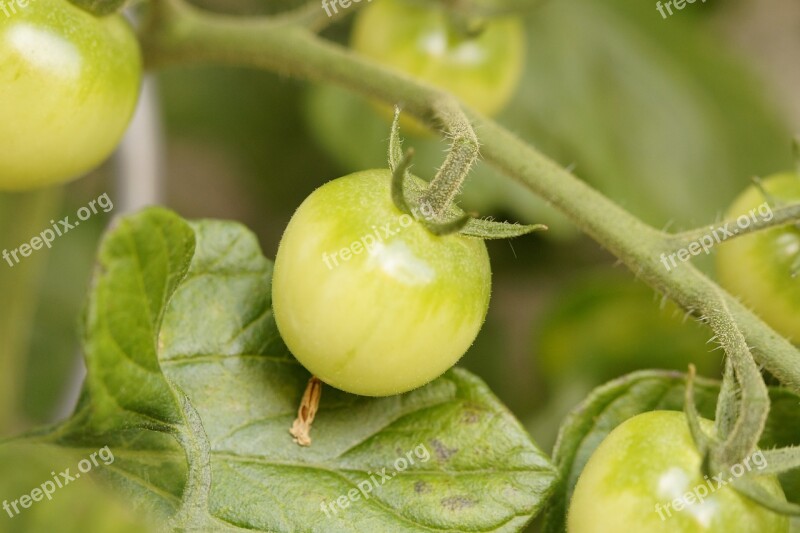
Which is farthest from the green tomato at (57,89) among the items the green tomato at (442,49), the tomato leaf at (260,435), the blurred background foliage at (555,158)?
the blurred background foliage at (555,158)

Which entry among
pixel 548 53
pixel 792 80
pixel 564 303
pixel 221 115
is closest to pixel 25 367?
pixel 221 115

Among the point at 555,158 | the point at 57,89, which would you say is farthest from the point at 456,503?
the point at 555,158

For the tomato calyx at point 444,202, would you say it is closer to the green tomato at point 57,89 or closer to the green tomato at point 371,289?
the green tomato at point 371,289

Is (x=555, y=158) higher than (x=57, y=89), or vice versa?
(x=57, y=89)

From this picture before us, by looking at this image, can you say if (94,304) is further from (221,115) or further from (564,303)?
(221,115)

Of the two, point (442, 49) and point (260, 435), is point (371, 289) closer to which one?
point (260, 435)

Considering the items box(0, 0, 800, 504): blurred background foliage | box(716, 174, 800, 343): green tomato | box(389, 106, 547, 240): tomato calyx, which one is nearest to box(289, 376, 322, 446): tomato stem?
box(389, 106, 547, 240): tomato calyx

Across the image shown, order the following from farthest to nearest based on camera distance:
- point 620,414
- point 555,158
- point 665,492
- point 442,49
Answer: point 555,158 < point 442,49 < point 620,414 < point 665,492
